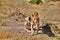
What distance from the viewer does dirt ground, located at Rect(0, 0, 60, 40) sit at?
39.8ft

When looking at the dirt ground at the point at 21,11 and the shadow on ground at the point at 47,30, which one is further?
the shadow on ground at the point at 47,30

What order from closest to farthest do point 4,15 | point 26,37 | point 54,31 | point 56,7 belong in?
point 26,37, point 54,31, point 4,15, point 56,7

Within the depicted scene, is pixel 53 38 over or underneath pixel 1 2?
underneath

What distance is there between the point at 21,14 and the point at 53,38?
352 cm

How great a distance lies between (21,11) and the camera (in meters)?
15.6

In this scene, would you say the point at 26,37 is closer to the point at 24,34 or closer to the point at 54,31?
the point at 24,34

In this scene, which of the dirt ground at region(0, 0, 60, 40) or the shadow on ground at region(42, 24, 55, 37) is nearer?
the dirt ground at region(0, 0, 60, 40)

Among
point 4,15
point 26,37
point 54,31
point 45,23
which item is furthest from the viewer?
point 4,15

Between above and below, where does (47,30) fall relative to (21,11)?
below

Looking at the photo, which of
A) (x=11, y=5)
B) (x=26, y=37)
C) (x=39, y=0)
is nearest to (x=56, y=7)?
(x=39, y=0)

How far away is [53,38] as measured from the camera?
1205 cm

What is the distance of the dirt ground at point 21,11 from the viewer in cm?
1213

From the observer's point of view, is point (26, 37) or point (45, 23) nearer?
point (26, 37)

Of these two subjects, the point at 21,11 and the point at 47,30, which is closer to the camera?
the point at 47,30
